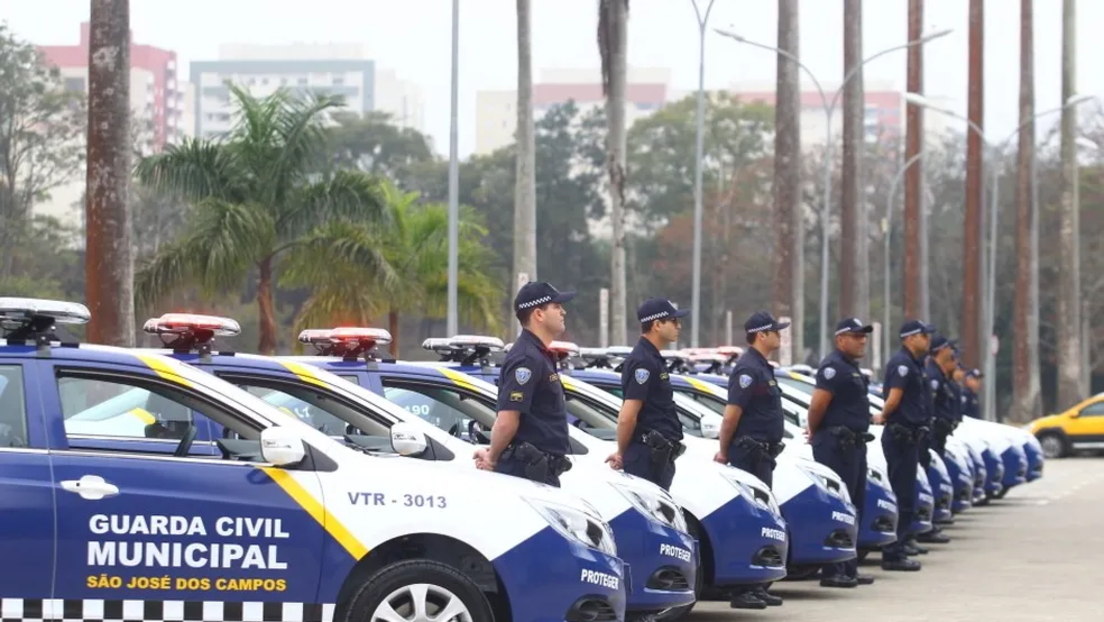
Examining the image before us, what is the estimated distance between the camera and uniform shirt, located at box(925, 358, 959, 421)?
1983cm

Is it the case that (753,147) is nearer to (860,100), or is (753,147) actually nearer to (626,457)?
(860,100)

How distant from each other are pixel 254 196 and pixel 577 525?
19043 millimetres

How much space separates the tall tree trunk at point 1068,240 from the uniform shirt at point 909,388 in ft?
141

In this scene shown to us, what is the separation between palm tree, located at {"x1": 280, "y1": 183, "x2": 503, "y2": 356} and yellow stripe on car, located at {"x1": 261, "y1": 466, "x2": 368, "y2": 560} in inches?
710

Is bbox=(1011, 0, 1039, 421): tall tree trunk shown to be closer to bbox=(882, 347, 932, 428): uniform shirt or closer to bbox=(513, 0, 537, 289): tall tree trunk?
bbox=(513, 0, 537, 289): tall tree trunk

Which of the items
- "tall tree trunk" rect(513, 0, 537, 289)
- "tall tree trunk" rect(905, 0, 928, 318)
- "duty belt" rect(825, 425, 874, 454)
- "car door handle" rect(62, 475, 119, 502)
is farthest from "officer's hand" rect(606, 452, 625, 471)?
"tall tree trunk" rect(905, 0, 928, 318)

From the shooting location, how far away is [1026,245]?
57.9m

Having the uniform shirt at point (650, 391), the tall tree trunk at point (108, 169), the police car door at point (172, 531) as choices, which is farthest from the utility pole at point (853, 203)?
the police car door at point (172, 531)

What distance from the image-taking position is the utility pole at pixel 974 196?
53.0 meters

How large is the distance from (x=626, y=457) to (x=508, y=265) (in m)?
62.9

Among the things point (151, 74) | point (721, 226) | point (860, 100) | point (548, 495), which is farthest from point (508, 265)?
point (151, 74)

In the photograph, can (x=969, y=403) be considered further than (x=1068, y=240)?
No

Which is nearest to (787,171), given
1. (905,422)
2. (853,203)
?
(853,203)

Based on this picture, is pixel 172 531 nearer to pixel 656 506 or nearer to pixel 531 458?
pixel 531 458
